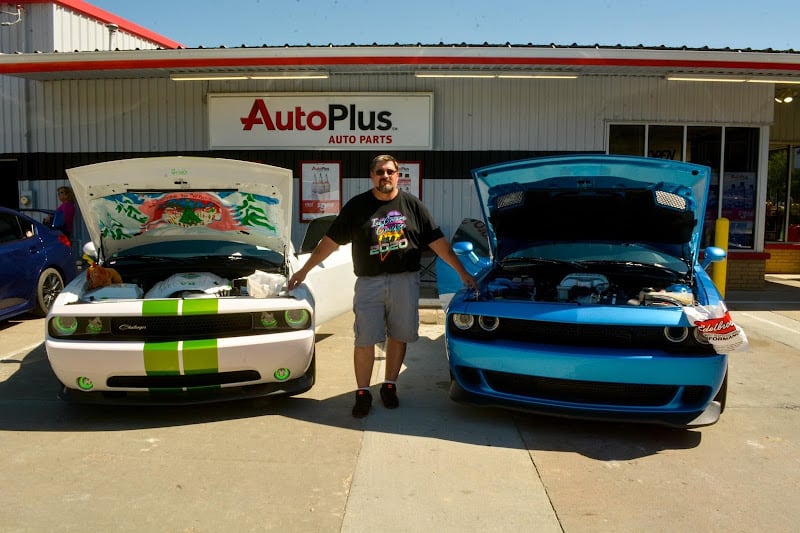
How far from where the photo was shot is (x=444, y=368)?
553cm

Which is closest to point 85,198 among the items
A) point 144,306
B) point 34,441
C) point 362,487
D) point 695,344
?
point 144,306

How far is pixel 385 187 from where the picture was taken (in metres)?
4.15

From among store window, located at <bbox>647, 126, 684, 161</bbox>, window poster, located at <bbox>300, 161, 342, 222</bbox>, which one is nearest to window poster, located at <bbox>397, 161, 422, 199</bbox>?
window poster, located at <bbox>300, 161, 342, 222</bbox>

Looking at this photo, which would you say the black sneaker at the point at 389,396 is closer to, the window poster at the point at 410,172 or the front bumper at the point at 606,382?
the front bumper at the point at 606,382

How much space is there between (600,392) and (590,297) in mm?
833

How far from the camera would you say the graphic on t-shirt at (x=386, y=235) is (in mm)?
4188

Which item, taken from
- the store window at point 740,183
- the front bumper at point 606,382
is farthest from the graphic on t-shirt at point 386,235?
the store window at point 740,183

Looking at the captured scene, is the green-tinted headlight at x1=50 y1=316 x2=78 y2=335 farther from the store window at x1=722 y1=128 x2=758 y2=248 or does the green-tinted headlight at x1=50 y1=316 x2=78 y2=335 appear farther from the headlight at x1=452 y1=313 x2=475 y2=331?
the store window at x1=722 y1=128 x2=758 y2=248

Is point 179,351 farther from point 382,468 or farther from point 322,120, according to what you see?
point 322,120

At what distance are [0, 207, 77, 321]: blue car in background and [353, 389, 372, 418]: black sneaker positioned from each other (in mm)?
4479

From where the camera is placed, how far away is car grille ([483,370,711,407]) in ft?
12.2

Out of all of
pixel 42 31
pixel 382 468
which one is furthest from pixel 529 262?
pixel 42 31

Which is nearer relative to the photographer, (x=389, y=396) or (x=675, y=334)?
(x=675, y=334)

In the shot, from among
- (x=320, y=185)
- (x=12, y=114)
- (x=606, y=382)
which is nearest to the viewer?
(x=606, y=382)
